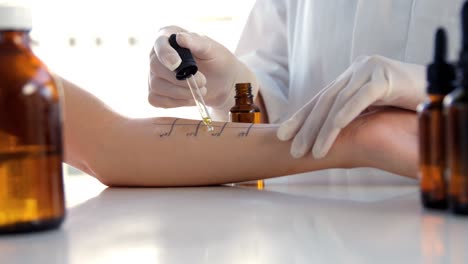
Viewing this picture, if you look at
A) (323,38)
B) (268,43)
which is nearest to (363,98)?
(323,38)

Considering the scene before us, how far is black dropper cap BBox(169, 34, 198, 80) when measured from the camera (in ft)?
3.60

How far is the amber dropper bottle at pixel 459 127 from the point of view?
597 mm

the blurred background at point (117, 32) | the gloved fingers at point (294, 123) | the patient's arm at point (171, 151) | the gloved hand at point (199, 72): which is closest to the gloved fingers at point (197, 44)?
the gloved hand at point (199, 72)

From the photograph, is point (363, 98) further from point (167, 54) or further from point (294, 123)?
point (167, 54)

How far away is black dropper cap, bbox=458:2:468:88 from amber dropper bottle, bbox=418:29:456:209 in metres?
0.04

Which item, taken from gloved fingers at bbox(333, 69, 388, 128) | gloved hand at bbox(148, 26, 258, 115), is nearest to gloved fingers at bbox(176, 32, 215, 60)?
gloved hand at bbox(148, 26, 258, 115)

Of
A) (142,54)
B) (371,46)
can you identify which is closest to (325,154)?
(371,46)

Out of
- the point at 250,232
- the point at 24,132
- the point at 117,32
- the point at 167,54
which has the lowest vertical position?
the point at 250,232

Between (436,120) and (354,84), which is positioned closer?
(436,120)

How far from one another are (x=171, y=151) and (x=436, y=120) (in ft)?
1.65

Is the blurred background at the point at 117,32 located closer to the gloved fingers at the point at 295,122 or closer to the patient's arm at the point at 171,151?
the patient's arm at the point at 171,151

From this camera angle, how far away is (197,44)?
48.7 inches

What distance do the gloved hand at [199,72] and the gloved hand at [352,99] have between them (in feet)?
0.79

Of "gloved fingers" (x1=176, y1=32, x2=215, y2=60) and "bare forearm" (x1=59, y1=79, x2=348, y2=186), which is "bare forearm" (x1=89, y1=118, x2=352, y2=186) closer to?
"bare forearm" (x1=59, y1=79, x2=348, y2=186)
